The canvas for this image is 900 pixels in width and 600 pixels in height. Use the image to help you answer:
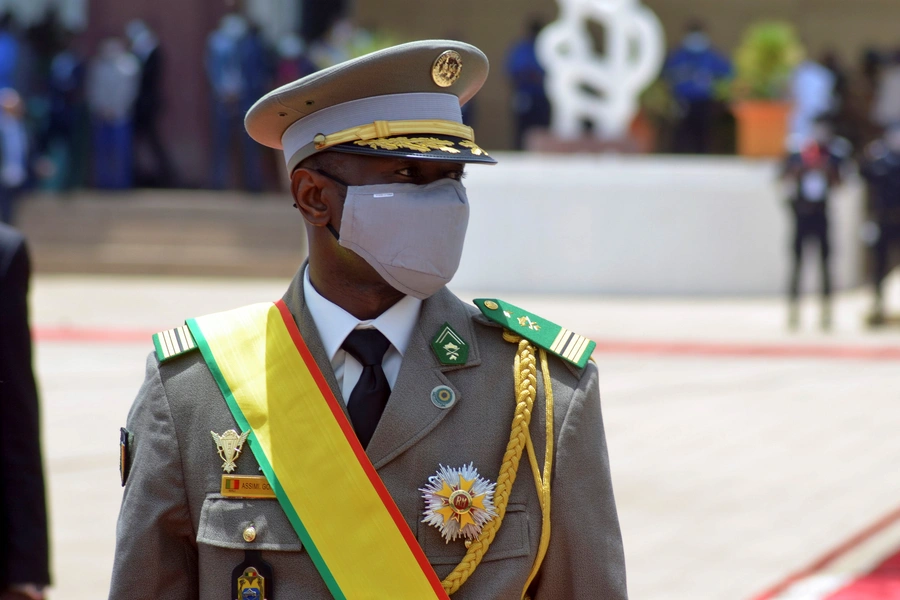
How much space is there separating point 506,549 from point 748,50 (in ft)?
Result: 46.5

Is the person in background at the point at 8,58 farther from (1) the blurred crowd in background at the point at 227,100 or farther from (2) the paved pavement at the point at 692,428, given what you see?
(2) the paved pavement at the point at 692,428

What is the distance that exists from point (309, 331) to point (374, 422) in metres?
0.19

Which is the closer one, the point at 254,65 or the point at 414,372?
the point at 414,372

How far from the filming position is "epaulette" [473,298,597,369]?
2211 millimetres

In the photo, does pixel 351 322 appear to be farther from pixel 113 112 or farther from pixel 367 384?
pixel 113 112

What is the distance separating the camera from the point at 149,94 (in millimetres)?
17891

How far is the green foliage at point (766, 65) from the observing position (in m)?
15.1

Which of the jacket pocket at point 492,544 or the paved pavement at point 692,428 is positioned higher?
the jacket pocket at point 492,544

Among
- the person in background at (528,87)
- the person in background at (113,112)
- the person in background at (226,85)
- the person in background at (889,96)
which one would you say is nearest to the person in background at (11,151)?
the person in background at (113,112)

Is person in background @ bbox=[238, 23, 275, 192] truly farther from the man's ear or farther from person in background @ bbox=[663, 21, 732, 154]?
the man's ear

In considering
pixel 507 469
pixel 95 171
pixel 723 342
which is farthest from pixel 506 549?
pixel 95 171

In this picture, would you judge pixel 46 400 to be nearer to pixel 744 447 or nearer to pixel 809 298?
pixel 744 447

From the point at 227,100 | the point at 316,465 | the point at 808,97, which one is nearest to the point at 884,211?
the point at 808,97

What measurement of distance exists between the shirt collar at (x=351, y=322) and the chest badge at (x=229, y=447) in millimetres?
205
